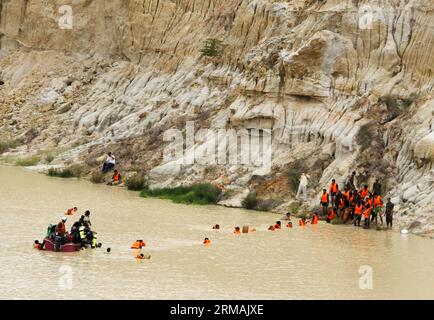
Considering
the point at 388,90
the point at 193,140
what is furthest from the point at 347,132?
the point at 193,140

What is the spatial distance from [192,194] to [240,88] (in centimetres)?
520

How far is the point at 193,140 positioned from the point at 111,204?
5861mm

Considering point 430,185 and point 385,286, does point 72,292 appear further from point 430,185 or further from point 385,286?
point 430,185

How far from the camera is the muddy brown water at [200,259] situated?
22625 mm

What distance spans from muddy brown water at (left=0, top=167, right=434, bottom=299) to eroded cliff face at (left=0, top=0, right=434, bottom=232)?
8.31ft

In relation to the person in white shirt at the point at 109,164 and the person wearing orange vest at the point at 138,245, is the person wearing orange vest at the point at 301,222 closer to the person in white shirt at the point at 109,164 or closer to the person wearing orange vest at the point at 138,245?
the person wearing orange vest at the point at 138,245

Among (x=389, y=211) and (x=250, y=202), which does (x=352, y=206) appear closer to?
(x=389, y=211)

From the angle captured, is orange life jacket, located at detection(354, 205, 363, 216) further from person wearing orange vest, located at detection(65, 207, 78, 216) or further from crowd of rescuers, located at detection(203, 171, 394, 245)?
person wearing orange vest, located at detection(65, 207, 78, 216)

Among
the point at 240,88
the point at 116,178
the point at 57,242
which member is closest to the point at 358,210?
the point at 240,88

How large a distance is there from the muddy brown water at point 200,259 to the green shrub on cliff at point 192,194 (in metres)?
0.82

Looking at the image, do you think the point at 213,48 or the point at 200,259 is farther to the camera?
the point at 213,48

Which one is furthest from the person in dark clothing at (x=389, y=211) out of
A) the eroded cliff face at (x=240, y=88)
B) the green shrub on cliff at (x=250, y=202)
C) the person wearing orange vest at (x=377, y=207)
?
the green shrub on cliff at (x=250, y=202)

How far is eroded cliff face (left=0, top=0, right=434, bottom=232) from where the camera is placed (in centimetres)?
3428

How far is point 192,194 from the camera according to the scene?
3631cm
